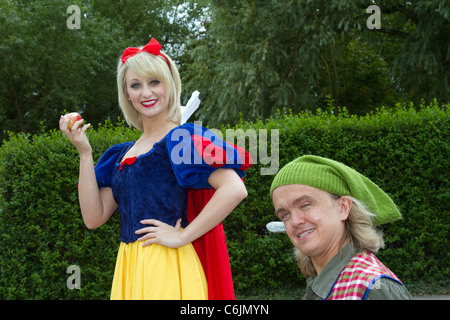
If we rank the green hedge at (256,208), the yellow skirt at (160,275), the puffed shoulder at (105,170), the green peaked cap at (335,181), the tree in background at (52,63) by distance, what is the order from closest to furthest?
the green peaked cap at (335,181)
the yellow skirt at (160,275)
the puffed shoulder at (105,170)
the green hedge at (256,208)
the tree in background at (52,63)

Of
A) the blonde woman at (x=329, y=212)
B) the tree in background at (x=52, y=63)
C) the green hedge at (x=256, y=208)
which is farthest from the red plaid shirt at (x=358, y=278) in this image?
the tree in background at (x=52, y=63)

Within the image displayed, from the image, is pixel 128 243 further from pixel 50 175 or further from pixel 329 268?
pixel 50 175

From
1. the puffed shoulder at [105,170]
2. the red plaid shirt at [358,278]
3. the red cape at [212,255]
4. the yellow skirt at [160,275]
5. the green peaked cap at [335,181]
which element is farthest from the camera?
the puffed shoulder at [105,170]

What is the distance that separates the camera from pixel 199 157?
79.4 inches

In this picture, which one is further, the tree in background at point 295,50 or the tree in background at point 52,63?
the tree in background at point 52,63

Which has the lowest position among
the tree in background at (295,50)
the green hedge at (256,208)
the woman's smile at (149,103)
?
the green hedge at (256,208)

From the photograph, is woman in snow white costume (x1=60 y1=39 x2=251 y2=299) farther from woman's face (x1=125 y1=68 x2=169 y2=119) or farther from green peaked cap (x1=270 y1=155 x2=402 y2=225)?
green peaked cap (x1=270 y1=155 x2=402 y2=225)

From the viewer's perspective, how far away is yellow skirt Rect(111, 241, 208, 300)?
1976 mm

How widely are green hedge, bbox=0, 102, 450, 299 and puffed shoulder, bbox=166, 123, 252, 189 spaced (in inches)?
129

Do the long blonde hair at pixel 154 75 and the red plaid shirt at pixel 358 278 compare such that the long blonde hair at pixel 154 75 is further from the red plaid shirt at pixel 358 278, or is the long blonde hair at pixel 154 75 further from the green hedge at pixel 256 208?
the green hedge at pixel 256 208

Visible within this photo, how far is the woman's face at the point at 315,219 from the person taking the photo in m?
1.62

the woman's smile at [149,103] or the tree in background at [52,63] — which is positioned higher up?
the tree in background at [52,63]

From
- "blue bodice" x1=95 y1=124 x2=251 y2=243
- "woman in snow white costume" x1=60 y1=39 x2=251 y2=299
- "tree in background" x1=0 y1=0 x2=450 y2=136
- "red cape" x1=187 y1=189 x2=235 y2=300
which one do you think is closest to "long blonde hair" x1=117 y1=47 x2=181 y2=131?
"woman in snow white costume" x1=60 y1=39 x2=251 y2=299
